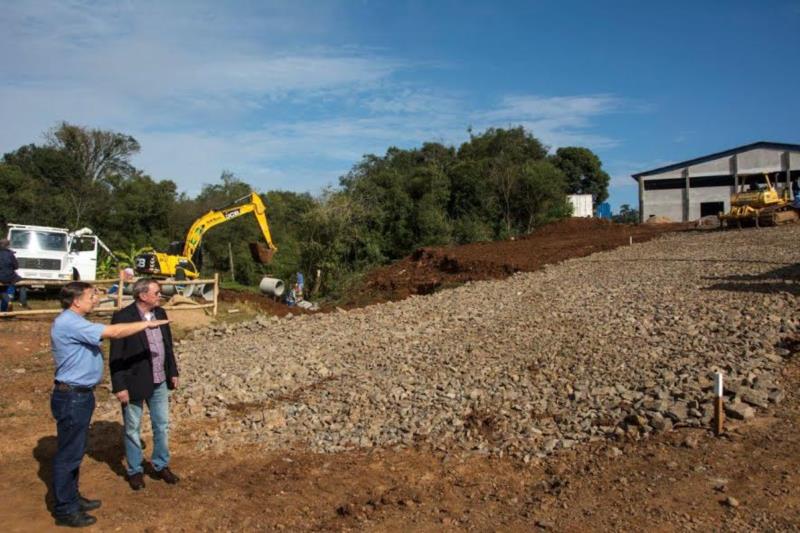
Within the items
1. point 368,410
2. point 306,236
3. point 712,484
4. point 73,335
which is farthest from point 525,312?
point 306,236

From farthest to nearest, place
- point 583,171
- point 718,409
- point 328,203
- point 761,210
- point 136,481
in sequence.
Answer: point 583,171 → point 328,203 → point 761,210 → point 718,409 → point 136,481

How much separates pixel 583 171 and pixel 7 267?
49.6 m

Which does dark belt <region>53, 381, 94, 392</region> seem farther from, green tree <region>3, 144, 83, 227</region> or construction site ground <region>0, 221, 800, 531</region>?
green tree <region>3, 144, 83, 227</region>

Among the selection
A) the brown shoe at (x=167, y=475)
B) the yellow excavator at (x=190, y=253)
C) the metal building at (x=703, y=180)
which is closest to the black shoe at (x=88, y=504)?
the brown shoe at (x=167, y=475)

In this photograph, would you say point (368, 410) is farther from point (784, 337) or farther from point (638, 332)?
point (784, 337)

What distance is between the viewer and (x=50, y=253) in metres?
20.5

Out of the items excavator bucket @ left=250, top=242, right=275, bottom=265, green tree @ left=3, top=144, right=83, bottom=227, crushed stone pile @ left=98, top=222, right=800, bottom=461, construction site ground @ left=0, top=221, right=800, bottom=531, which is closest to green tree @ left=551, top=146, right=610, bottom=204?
green tree @ left=3, top=144, right=83, bottom=227

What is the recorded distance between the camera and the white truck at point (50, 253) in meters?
20.1

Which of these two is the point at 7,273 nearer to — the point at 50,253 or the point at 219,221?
the point at 50,253

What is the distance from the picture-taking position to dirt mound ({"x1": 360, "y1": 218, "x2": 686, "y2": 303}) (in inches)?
811

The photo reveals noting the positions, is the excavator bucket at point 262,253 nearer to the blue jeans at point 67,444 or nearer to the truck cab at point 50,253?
the truck cab at point 50,253

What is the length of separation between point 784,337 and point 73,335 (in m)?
7.92

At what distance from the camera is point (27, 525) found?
532cm

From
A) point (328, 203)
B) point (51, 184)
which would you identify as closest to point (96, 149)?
point (51, 184)
